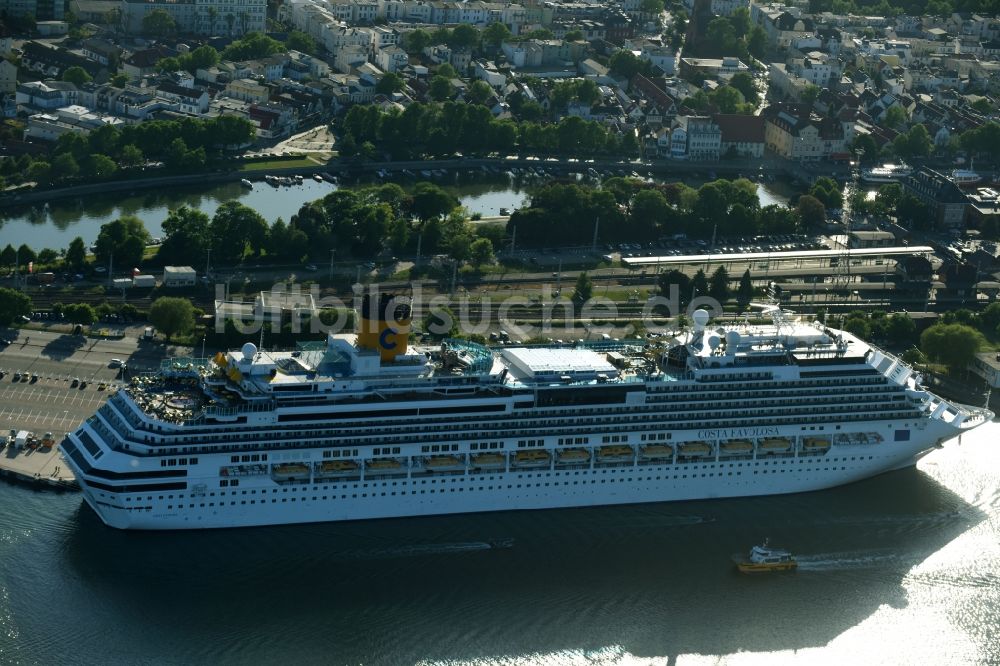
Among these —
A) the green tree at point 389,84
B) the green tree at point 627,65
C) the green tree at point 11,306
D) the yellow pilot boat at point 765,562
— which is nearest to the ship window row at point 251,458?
the yellow pilot boat at point 765,562

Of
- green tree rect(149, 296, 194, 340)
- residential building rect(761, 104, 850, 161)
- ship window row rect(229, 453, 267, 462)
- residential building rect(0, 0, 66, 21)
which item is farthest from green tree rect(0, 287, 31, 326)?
residential building rect(761, 104, 850, 161)

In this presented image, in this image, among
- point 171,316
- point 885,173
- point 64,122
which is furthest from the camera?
point 885,173

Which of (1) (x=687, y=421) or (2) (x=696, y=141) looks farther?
(2) (x=696, y=141)

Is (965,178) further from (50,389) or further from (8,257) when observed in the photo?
(50,389)

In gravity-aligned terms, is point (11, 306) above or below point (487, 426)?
below

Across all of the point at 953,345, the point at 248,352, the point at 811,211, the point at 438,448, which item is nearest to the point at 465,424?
the point at 438,448

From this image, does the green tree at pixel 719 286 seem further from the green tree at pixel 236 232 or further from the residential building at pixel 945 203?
the green tree at pixel 236 232

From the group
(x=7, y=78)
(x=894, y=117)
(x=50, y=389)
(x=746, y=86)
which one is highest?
(x=746, y=86)
